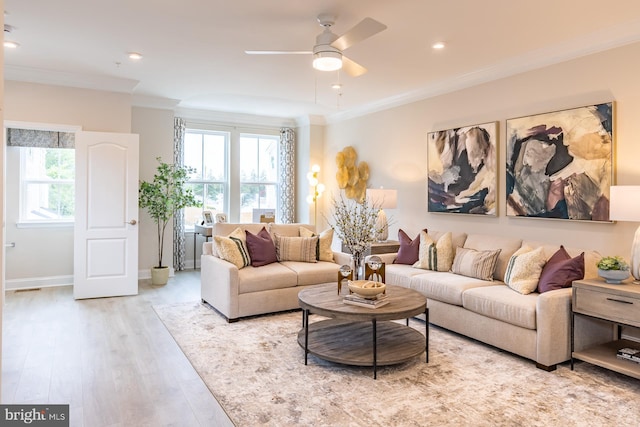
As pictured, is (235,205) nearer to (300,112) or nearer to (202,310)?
(300,112)

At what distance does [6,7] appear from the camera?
3.36 meters

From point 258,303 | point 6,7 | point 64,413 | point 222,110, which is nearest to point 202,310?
point 258,303

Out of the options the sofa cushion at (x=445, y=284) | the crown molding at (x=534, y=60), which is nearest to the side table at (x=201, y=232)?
the crown molding at (x=534, y=60)

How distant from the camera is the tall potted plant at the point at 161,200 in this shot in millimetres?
6195

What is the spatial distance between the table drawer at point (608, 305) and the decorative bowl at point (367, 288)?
1.48m

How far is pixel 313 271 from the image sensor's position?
487 cm

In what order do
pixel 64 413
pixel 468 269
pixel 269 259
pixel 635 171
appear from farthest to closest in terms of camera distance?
pixel 269 259 < pixel 468 269 < pixel 635 171 < pixel 64 413

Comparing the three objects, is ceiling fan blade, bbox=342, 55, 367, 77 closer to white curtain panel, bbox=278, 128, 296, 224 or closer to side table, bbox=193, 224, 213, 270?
side table, bbox=193, 224, 213, 270

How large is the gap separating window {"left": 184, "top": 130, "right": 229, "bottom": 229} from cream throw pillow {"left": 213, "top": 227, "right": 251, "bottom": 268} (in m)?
3.03

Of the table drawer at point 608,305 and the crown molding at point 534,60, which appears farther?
the crown molding at point 534,60

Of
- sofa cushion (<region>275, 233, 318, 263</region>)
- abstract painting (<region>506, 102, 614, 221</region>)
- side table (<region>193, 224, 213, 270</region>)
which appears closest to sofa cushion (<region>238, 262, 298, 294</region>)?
sofa cushion (<region>275, 233, 318, 263</region>)

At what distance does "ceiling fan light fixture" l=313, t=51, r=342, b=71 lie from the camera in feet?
10.5

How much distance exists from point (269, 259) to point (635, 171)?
141 inches

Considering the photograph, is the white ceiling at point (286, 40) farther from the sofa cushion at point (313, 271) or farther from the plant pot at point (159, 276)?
the plant pot at point (159, 276)
